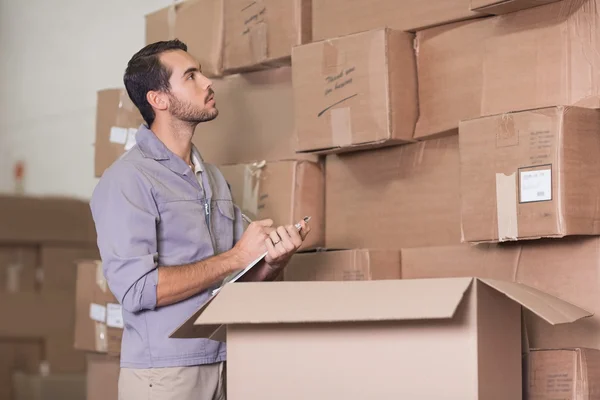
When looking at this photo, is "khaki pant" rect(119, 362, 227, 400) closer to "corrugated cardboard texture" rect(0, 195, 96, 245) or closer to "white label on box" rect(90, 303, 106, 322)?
"white label on box" rect(90, 303, 106, 322)

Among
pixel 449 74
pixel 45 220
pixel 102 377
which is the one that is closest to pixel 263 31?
pixel 449 74

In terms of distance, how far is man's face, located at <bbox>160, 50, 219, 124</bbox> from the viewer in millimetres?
2025

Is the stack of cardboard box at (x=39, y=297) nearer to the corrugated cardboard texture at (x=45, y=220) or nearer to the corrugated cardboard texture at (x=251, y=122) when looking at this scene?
the corrugated cardboard texture at (x=45, y=220)

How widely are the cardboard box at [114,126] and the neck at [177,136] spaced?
672 millimetres

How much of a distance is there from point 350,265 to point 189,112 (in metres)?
0.50

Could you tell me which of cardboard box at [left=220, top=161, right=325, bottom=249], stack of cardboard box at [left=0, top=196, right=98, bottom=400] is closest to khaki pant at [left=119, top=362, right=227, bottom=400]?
cardboard box at [left=220, top=161, right=325, bottom=249]

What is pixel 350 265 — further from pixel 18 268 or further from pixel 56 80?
Answer: pixel 56 80

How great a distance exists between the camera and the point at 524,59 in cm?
180

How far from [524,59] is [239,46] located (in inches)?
34.7

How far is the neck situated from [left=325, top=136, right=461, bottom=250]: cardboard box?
429 mm

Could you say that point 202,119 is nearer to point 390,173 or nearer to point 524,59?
point 390,173

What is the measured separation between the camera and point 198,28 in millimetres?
2570

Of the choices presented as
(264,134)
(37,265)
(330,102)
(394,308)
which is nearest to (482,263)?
(330,102)

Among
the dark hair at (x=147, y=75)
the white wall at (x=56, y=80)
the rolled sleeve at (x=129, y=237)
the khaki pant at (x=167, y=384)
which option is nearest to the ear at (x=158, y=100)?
the dark hair at (x=147, y=75)
